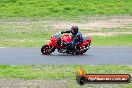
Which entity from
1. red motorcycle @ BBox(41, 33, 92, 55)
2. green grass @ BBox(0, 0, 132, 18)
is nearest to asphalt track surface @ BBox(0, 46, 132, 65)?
red motorcycle @ BBox(41, 33, 92, 55)

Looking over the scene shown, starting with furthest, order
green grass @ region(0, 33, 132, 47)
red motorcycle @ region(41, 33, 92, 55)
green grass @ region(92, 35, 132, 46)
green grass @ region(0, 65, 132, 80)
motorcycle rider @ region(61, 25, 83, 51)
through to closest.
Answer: green grass @ region(92, 35, 132, 46) < green grass @ region(0, 33, 132, 47) < red motorcycle @ region(41, 33, 92, 55) < motorcycle rider @ region(61, 25, 83, 51) < green grass @ region(0, 65, 132, 80)

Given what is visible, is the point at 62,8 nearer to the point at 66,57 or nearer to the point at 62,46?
the point at 62,46

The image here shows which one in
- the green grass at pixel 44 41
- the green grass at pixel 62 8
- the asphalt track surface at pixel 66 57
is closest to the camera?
the asphalt track surface at pixel 66 57

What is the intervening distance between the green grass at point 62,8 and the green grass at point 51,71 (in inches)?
1121

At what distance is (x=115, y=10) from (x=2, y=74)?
34785mm

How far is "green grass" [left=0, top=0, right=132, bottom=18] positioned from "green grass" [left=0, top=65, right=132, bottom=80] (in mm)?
28477

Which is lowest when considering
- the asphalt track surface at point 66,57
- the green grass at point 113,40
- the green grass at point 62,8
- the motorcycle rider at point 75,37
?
the green grass at point 62,8

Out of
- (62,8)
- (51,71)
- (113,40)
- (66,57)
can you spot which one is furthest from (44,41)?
(62,8)

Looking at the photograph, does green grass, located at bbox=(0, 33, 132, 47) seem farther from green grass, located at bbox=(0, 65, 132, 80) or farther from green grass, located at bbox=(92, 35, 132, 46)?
green grass, located at bbox=(0, 65, 132, 80)

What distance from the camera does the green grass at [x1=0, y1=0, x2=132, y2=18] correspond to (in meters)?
50.1

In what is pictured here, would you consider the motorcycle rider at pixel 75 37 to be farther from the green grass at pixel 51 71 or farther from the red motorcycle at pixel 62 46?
the green grass at pixel 51 71

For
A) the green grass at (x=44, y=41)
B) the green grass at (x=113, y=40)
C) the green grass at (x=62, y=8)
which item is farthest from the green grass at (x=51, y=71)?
the green grass at (x=62, y=8)

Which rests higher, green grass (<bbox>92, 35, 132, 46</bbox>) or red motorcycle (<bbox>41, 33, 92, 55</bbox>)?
red motorcycle (<bbox>41, 33, 92, 55</bbox>)

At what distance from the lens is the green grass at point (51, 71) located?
18.0 meters
